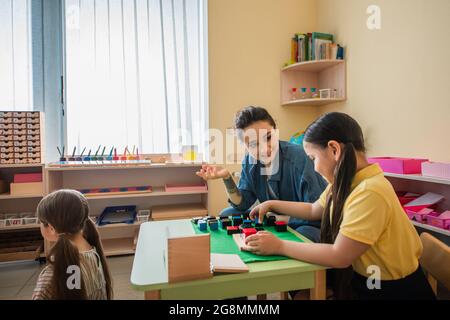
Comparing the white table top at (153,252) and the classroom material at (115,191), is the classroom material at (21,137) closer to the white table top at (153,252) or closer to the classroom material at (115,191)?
the classroom material at (115,191)

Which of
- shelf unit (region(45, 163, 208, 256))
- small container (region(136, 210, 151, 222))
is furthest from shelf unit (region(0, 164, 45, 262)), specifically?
small container (region(136, 210, 151, 222))

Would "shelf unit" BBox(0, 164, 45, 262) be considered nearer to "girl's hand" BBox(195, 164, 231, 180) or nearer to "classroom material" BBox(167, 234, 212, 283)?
"girl's hand" BBox(195, 164, 231, 180)

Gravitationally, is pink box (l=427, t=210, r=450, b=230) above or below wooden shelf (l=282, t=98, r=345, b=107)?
below

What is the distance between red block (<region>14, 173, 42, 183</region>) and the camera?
2.36 m

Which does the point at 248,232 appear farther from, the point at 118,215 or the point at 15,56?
the point at 15,56

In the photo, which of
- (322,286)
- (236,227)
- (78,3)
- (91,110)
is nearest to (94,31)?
(78,3)

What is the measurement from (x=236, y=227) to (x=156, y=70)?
209 cm

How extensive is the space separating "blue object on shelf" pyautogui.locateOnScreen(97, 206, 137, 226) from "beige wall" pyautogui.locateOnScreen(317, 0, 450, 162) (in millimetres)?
2118

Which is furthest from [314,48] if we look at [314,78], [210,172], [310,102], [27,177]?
[27,177]

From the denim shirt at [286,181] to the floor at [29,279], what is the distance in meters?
0.62

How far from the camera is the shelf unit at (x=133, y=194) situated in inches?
102

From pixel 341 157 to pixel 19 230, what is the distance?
2805 millimetres

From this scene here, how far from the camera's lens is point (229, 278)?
2.65 feet
